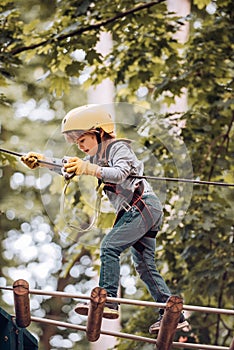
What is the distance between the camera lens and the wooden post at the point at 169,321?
4441mm

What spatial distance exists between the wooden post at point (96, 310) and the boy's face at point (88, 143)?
739 mm

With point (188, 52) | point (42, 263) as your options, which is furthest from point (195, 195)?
point (42, 263)

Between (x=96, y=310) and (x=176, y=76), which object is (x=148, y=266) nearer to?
(x=96, y=310)

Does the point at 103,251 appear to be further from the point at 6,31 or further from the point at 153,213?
the point at 6,31

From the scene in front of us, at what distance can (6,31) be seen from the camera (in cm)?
851

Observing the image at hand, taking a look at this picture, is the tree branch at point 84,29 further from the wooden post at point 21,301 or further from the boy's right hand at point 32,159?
the wooden post at point 21,301

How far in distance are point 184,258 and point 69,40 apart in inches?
90.3

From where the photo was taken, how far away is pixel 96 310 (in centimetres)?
449

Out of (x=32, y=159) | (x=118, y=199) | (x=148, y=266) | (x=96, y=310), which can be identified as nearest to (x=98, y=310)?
(x=96, y=310)

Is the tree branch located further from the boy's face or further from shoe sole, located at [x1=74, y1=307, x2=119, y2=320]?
shoe sole, located at [x1=74, y1=307, x2=119, y2=320]

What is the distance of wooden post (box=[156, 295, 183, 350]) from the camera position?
4441 mm

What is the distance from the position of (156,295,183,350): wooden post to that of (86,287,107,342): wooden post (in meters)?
0.29

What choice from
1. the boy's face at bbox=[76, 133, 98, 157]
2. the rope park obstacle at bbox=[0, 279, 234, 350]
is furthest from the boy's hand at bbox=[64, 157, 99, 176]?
the rope park obstacle at bbox=[0, 279, 234, 350]

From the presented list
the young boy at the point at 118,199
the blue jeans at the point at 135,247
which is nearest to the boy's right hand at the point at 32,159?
the young boy at the point at 118,199
